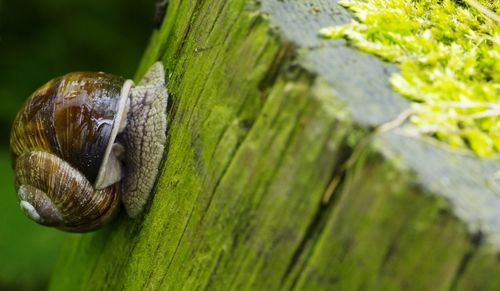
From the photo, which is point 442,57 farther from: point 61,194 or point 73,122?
point 61,194

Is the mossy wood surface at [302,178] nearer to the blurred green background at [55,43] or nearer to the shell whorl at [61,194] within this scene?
the shell whorl at [61,194]

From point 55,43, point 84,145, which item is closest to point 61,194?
point 84,145

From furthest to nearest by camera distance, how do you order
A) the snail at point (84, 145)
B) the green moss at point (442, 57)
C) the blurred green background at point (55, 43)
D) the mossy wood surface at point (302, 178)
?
1. the blurred green background at point (55, 43)
2. the snail at point (84, 145)
3. the green moss at point (442, 57)
4. the mossy wood surface at point (302, 178)

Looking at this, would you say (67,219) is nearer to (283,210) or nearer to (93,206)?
(93,206)

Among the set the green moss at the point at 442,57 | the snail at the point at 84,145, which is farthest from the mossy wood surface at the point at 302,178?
the snail at the point at 84,145

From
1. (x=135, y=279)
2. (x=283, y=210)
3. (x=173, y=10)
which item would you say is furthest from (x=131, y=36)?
(x=283, y=210)

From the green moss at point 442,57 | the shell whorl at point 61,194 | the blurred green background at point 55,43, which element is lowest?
the blurred green background at point 55,43
